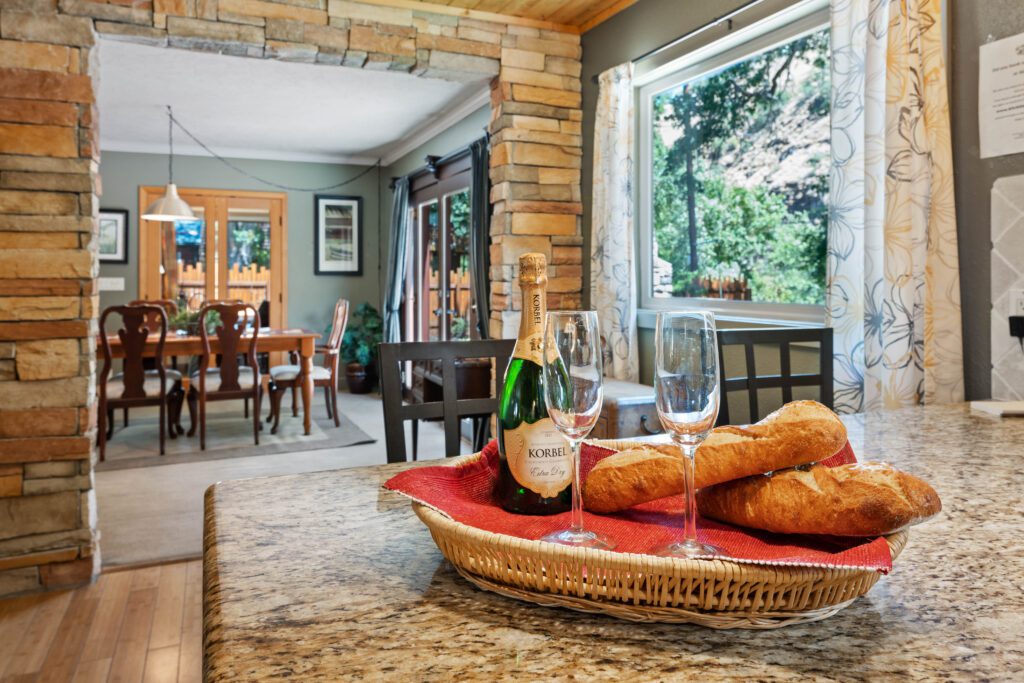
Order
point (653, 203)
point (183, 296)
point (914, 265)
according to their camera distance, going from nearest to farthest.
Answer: point (914, 265) < point (653, 203) < point (183, 296)

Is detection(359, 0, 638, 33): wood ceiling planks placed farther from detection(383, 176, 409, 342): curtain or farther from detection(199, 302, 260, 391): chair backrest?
detection(383, 176, 409, 342): curtain

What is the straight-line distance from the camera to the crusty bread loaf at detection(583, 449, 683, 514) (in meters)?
0.65

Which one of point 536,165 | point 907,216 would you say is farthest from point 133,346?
point 907,216

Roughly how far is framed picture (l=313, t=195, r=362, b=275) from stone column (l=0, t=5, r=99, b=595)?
4.96 metres

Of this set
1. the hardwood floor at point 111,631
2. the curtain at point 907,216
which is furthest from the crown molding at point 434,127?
the hardwood floor at point 111,631

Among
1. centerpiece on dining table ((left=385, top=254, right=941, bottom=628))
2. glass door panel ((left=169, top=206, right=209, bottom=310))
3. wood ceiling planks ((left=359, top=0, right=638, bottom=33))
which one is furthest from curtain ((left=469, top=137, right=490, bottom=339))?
centerpiece on dining table ((left=385, top=254, right=941, bottom=628))

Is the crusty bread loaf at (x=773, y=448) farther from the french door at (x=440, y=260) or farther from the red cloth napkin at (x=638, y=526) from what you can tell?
the french door at (x=440, y=260)

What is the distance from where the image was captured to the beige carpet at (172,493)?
303 cm

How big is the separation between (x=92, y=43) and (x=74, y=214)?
0.67 meters

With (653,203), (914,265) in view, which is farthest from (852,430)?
(653,203)

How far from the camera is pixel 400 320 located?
698cm

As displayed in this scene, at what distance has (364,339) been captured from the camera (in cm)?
745

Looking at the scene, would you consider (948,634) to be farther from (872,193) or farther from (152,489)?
(152,489)

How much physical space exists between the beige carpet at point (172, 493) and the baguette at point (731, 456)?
1.86m
